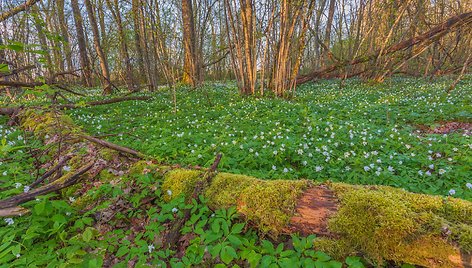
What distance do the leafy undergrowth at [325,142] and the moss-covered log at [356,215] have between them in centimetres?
99

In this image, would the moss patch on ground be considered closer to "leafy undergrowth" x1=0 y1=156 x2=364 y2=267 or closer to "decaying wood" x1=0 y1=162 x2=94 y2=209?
"leafy undergrowth" x1=0 y1=156 x2=364 y2=267

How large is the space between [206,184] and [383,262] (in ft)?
5.78

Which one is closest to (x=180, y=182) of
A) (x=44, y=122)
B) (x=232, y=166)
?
(x=232, y=166)

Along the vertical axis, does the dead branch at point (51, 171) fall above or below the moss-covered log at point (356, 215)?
above

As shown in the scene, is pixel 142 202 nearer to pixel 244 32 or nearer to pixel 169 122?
pixel 169 122

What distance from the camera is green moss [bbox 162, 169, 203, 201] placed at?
9.32ft

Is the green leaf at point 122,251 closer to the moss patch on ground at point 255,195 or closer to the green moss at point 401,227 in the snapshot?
the moss patch on ground at point 255,195

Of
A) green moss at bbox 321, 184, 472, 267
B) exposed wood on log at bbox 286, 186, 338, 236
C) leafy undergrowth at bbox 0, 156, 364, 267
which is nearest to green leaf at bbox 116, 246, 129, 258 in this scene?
leafy undergrowth at bbox 0, 156, 364, 267

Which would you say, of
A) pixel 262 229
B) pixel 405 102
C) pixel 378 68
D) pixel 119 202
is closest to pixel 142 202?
pixel 119 202

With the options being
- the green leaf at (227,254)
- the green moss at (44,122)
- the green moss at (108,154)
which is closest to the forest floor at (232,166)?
the green leaf at (227,254)

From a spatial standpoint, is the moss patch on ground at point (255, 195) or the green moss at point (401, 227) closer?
the green moss at point (401, 227)

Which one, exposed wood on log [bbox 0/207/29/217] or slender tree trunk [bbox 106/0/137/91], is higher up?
slender tree trunk [bbox 106/0/137/91]

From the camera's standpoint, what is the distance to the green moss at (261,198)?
2229 millimetres

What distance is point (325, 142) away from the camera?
4801 millimetres
